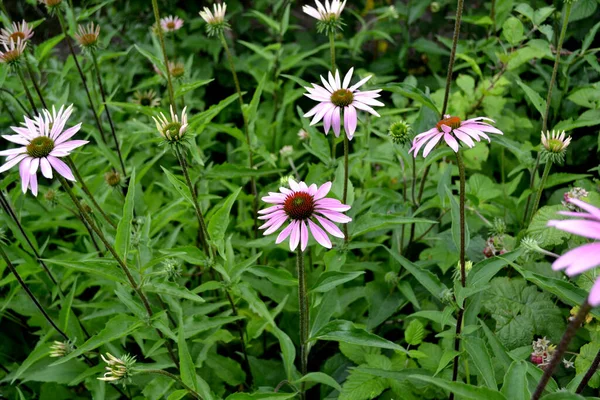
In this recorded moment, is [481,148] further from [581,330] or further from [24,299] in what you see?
[24,299]

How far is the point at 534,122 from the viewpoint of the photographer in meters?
2.15

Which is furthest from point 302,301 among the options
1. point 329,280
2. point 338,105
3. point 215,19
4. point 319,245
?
point 215,19

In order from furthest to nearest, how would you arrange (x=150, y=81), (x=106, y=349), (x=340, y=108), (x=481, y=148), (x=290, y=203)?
1. (x=150, y=81)
2. (x=481, y=148)
3. (x=106, y=349)
4. (x=340, y=108)
5. (x=290, y=203)

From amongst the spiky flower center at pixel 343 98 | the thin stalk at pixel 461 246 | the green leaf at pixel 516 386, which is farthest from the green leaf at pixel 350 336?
the spiky flower center at pixel 343 98

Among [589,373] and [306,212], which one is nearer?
[589,373]

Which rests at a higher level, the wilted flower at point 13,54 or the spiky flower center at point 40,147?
the wilted flower at point 13,54

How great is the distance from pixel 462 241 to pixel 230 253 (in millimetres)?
605

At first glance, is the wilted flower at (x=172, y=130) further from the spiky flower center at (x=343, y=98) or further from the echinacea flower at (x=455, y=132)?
the echinacea flower at (x=455, y=132)

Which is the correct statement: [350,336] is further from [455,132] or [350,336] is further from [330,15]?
[330,15]

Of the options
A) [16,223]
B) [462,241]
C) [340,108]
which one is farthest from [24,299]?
[462,241]

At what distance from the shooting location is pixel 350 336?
3.79ft

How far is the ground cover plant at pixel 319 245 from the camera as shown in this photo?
3.73 feet

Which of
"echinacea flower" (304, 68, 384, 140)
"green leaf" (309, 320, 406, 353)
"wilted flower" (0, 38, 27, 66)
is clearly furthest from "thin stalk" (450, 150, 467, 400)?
"wilted flower" (0, 38, 27, 66)

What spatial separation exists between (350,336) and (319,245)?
403mm
